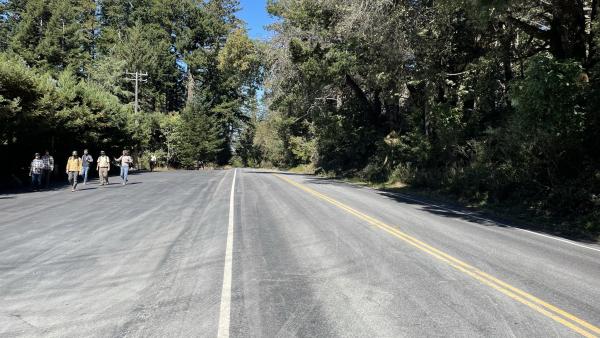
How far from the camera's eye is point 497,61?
21.7m

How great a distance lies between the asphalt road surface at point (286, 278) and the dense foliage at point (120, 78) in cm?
1081

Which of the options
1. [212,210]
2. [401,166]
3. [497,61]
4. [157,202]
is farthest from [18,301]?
[401,166]

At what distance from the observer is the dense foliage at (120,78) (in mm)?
22281

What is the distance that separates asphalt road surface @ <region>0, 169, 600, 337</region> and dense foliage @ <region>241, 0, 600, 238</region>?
203 inches

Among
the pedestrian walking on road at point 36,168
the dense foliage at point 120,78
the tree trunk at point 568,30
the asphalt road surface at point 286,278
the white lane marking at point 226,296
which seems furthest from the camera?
the dense foliage at point 120,78

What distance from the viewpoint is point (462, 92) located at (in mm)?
22906

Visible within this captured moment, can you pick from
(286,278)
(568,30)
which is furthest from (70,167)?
(568,30)

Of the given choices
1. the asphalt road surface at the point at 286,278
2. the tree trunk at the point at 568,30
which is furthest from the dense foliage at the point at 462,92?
the asphalt road surface at the point at 286,278

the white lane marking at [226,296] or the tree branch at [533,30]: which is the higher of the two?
the tree branch at [533,30]

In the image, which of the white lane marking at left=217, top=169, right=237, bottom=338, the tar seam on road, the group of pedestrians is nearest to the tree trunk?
the tar seam on road

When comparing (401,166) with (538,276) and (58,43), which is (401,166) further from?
(58,43)

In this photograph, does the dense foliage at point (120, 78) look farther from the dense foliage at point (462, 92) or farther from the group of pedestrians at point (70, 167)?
the dense foliage at point (462, 92)

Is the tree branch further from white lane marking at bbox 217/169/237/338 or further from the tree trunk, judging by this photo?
white lane marking at bbox 217/169/237/338

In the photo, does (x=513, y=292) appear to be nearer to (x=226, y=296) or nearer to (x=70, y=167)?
(x=226, y=296)
